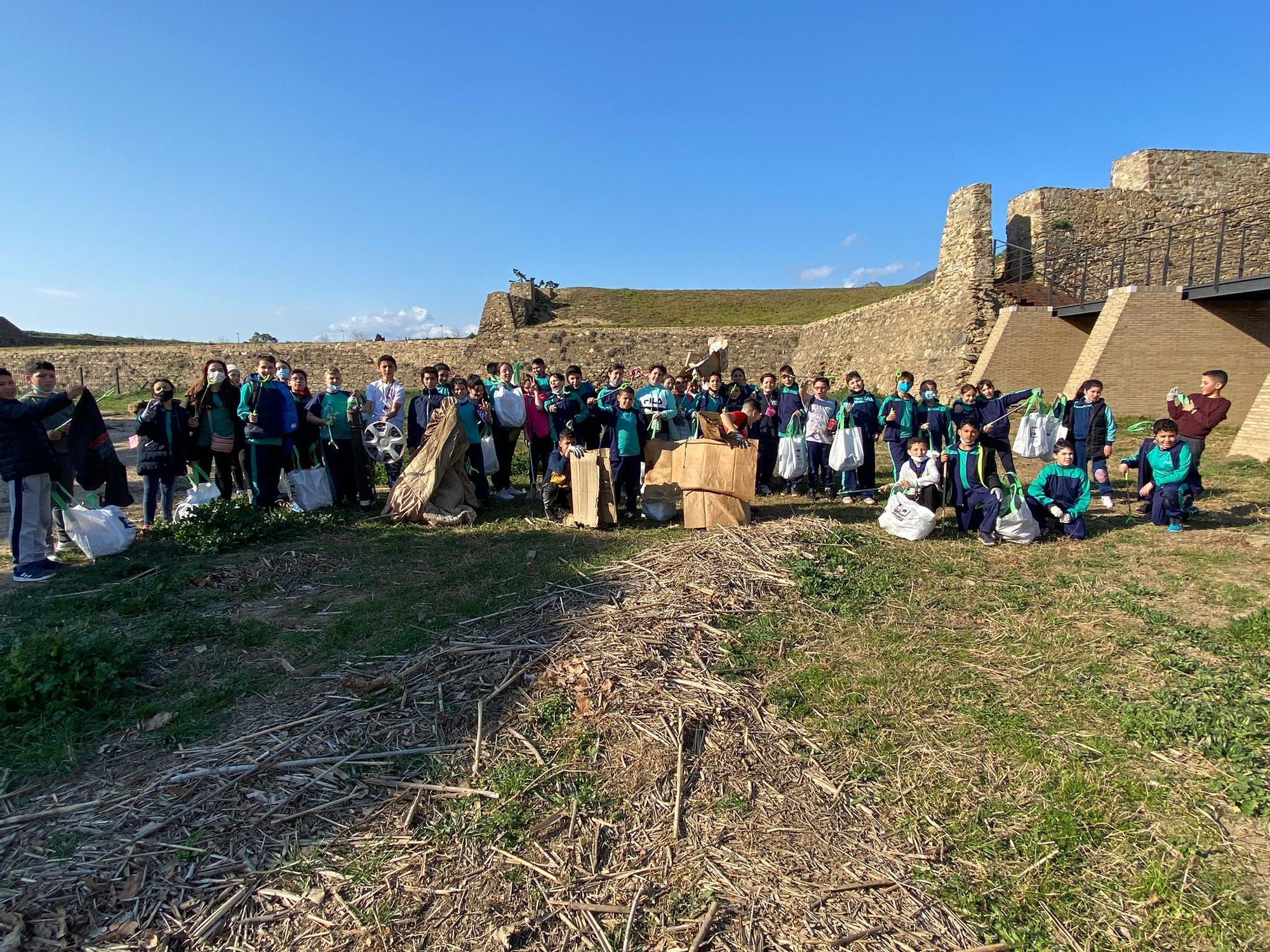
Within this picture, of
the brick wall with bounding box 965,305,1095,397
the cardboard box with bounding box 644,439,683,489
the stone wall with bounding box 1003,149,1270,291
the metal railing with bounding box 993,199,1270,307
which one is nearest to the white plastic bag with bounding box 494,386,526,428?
the cardboard box with bounding box 644,439,683,489

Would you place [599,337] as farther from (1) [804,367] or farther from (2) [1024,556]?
(2) [1024,556]

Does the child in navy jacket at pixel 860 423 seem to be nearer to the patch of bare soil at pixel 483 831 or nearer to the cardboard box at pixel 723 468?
the cardboard box at pixel 723 468

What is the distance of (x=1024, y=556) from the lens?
248 inches

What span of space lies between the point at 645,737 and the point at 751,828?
70 cm

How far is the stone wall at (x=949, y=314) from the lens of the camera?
17703mm

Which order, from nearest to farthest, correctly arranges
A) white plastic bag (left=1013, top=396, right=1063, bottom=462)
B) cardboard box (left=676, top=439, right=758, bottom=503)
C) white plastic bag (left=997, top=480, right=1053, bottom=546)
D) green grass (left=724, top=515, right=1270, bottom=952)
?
green grass (left=724, top=515, right=1270, bottom=952), white plastic bag (left=997, top=480, right=1053, bottom=546), cardboard box (left=676, top=439, right=758, bottom=503), white plastic bag (left=1013, top=396, right=1063, bottom=462)

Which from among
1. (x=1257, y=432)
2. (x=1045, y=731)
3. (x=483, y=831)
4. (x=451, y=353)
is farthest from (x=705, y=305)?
(x=483, y=831)

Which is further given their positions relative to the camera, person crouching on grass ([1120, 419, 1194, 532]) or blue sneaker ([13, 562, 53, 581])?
person crouching on grass ([1120, 419, 1194, 532])

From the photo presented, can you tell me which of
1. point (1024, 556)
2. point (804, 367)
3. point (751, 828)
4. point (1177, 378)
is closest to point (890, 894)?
point (751, 828)

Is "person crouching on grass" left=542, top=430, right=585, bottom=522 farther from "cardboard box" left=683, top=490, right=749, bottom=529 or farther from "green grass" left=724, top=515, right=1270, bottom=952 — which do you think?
"green grass" left=724, top=515, right=1270, bottom=952

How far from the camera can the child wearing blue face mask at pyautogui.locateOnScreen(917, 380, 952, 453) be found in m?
8.40

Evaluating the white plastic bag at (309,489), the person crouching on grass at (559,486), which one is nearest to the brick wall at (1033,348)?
the person crouching on grass at (559,486)

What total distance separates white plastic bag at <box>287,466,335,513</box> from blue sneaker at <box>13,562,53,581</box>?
93.7 inches

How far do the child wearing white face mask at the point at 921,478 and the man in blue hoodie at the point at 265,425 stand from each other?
6947 millimetres
